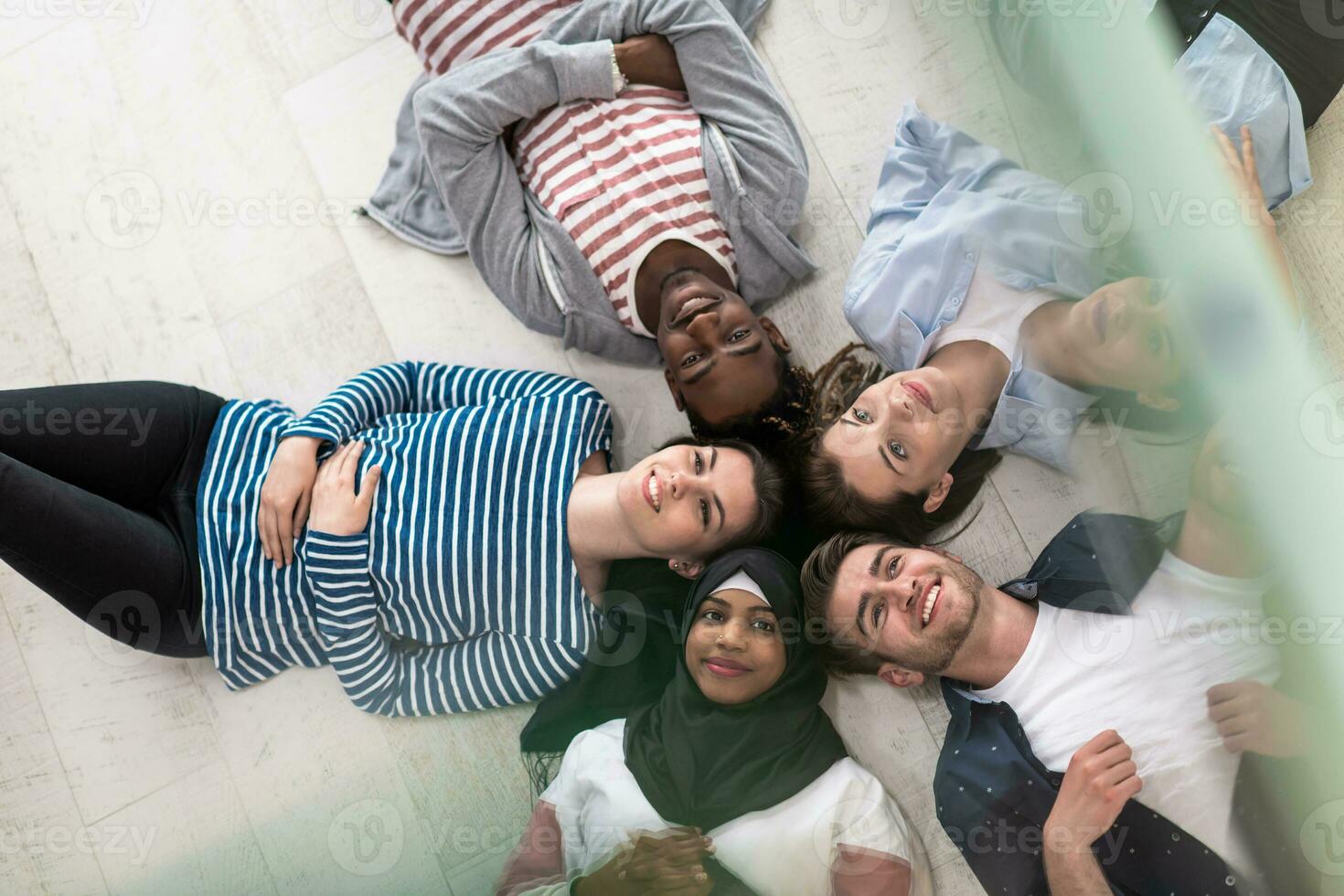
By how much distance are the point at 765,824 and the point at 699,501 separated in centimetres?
31

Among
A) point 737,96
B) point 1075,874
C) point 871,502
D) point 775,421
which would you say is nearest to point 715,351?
point 775,421

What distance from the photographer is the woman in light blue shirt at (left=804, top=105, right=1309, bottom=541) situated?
31.1 inches

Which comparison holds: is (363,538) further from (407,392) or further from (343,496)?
(407,392)

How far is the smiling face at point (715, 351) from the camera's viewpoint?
94cm

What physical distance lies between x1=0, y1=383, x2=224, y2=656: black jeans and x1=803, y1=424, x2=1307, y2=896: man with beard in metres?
0.69

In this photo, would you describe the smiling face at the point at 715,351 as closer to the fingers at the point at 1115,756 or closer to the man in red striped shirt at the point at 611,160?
the man in red striped shirt at the point at 611,160

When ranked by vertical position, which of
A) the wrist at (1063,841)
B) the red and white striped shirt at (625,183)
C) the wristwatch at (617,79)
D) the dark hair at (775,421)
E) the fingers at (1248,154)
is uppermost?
the fingers at (1248,154)

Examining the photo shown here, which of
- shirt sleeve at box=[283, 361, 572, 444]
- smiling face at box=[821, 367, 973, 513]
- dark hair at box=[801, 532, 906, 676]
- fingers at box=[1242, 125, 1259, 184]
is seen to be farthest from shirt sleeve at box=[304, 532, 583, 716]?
fingers at box=[1242, 125, 1259, 184]

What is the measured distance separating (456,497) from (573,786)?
32cm

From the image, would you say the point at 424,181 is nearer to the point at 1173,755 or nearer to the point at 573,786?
the point at 573,786

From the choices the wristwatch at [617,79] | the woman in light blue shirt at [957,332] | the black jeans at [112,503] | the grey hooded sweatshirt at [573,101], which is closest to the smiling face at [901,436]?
the woman in light blue shirt at [957,332]

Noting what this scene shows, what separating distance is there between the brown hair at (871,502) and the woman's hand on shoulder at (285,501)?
54 centimetres

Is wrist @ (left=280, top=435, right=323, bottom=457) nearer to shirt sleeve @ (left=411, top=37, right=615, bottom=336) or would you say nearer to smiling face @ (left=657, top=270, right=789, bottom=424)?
shirt sleeve @ (left=411, top=37, right=615, bottom=336)

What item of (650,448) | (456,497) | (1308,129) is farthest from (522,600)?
(1308,129)
